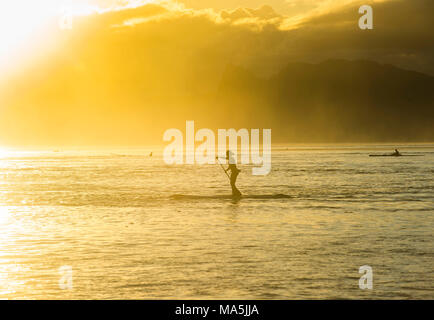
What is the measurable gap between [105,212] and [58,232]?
9825mm

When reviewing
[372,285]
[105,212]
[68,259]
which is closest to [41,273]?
[68,259]

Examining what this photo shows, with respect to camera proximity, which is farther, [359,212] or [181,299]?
[359,212]

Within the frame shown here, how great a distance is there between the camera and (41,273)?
19328 millimetres

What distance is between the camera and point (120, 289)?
1697cm
